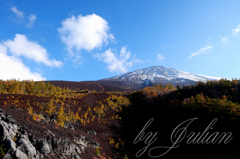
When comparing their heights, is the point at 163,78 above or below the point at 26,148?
above

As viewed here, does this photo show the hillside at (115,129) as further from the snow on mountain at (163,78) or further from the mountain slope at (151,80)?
the snow on mountain at (163,78)

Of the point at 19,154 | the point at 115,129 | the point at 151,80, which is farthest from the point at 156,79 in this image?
the point at 19,154

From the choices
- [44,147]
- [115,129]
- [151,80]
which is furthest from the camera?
[151,80]

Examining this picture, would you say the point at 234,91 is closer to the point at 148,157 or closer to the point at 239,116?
the point at 239,116

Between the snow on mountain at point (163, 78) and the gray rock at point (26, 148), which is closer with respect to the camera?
the gray rock at point (26, 148)

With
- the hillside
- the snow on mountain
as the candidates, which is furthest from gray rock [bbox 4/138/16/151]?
the snow on mountain

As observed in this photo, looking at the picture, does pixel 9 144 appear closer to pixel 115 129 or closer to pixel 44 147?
pixel 44 147

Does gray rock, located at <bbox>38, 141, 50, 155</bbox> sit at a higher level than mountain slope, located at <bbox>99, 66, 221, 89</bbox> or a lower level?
lower

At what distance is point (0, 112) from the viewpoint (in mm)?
5754

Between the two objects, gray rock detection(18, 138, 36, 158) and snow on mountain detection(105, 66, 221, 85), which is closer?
gray rock detection(18, 138, 36, 158)

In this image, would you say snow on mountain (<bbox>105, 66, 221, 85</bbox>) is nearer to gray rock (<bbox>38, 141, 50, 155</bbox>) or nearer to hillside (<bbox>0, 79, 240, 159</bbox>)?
hillside (<bbox>0, 79, 240, 159</bbox>)

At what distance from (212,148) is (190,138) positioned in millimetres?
1929

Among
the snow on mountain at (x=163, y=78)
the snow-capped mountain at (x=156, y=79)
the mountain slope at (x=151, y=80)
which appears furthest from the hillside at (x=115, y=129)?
the snow on mountain at (x=163, y=78)

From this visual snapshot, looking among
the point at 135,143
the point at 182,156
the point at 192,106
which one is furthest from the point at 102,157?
the point at 192,106
